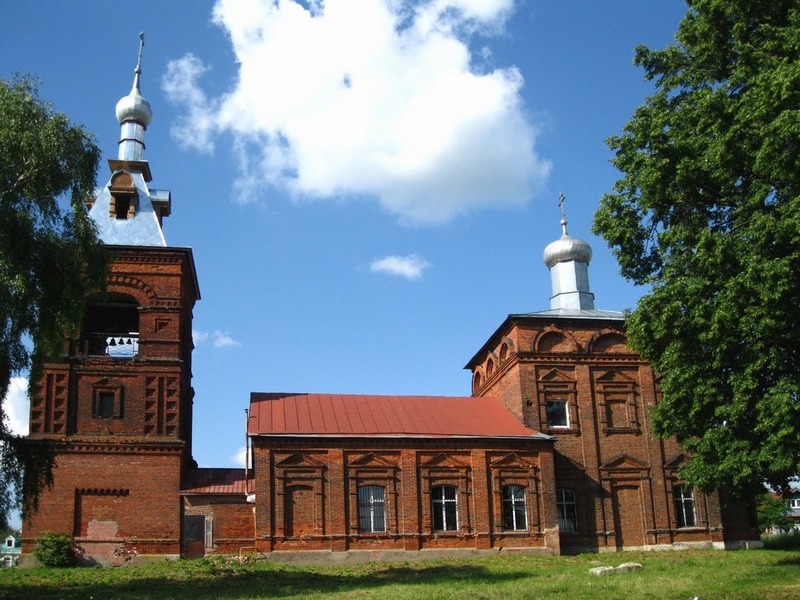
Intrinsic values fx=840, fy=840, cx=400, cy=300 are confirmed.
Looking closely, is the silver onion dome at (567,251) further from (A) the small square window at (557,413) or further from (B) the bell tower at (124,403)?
(B) the bell tower at (124,403)

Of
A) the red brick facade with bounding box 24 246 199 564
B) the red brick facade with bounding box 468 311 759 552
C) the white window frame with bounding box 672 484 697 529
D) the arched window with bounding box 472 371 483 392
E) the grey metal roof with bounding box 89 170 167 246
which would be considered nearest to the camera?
the red brick facade with bounding box 24 246 199 564

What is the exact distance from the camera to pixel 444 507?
81.1 ft

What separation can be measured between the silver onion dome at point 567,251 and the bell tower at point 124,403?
13035mm

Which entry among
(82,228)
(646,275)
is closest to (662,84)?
(646,275)

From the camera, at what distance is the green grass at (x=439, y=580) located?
15195 mm

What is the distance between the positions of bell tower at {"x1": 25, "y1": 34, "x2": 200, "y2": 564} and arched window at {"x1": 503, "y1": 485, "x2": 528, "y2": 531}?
9428 mm

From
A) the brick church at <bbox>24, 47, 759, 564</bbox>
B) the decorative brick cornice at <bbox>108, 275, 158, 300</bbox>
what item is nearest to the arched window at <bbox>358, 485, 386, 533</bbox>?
the brick church at <bbox>24, 47, 759, 564</bbox>

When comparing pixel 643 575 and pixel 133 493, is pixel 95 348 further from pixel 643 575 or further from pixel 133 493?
pixel 643 575

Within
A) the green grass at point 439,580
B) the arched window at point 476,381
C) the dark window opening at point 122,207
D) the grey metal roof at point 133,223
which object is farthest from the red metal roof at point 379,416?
the dark window opening at point 122,207

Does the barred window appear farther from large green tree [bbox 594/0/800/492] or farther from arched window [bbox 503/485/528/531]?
large green tree [bbox 594/0/800/492]

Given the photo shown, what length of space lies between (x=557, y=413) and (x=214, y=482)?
430 inches

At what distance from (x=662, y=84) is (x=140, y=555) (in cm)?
1740

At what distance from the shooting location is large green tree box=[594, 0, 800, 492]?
14.8 metres

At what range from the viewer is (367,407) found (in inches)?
1059
